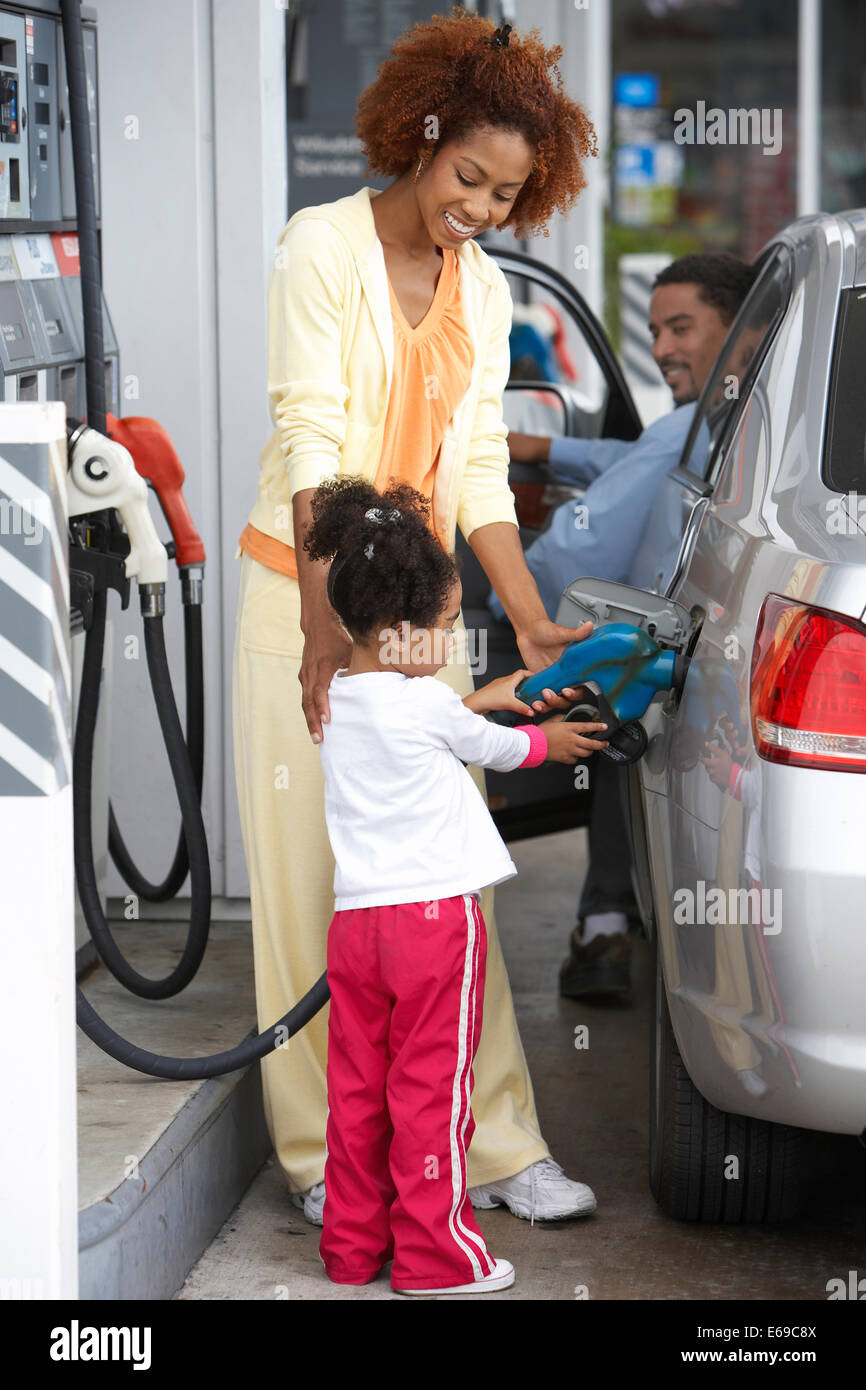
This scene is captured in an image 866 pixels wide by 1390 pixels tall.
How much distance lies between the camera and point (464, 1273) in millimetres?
2842

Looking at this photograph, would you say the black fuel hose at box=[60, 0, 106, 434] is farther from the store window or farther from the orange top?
the store window

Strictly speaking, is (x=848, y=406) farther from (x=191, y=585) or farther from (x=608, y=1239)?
(x=608, y=1239)

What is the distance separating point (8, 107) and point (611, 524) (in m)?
1.58

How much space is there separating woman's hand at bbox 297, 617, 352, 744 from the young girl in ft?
0.11

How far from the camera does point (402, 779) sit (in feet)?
9.03

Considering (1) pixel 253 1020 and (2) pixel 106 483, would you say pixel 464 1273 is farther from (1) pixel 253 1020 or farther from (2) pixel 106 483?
(2) pixel 106 483

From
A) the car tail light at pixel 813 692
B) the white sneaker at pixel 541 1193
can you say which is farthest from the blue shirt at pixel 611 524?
the car tail light at pixel 813 692

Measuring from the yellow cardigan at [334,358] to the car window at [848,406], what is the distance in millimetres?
618

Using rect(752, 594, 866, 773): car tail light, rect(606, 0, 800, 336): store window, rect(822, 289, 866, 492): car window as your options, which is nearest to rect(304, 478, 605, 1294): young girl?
rect(752, 594, 866, 773): car tail light

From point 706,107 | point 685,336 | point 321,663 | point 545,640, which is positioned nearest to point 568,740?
point 545,640

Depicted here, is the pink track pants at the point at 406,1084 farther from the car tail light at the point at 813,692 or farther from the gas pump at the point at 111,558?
the car tail light at the point at 813,692

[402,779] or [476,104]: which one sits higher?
[476,104]

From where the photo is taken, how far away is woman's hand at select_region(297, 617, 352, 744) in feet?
9.30
